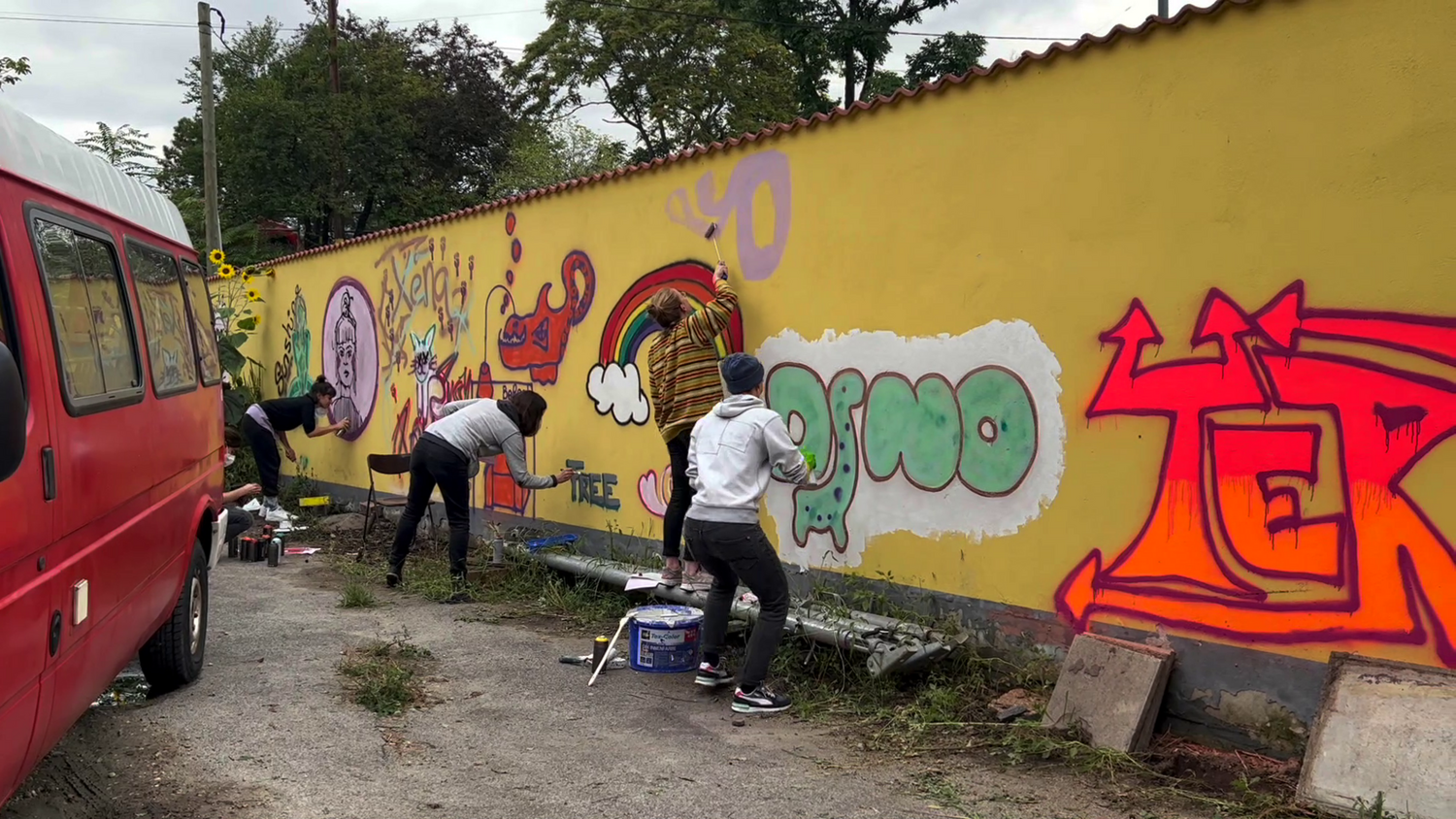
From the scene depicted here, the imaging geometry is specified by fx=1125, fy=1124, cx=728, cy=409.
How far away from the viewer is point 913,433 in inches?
229

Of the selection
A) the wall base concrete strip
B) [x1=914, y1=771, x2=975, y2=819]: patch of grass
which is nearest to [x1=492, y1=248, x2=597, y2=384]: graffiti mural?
the wall base concrete strip

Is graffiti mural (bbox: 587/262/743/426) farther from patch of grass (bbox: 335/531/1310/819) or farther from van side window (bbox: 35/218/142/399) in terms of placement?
van side window (bbox: 35/218/142/399)

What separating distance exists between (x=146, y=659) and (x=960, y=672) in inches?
150

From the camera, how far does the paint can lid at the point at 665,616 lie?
19.1 feet

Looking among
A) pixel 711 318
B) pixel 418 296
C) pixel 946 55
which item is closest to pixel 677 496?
pixel 711 318

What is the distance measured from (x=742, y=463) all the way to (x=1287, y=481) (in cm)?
227

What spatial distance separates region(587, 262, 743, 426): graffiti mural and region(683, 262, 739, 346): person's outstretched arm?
377 mm

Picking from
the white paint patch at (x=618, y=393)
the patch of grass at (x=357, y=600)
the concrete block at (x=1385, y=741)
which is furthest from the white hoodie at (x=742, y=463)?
the patch of grass at (x=357, y=600)

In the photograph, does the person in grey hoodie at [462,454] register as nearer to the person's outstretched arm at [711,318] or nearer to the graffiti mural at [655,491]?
the graffiti mural at [655,491]

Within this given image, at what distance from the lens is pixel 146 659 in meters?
5.20

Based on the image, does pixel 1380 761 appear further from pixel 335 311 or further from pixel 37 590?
pixel 335 311

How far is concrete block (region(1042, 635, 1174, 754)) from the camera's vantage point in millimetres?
4449

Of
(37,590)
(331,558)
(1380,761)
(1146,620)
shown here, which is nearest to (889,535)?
(1146,620)

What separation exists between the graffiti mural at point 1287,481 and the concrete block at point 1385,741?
0.19 meters
